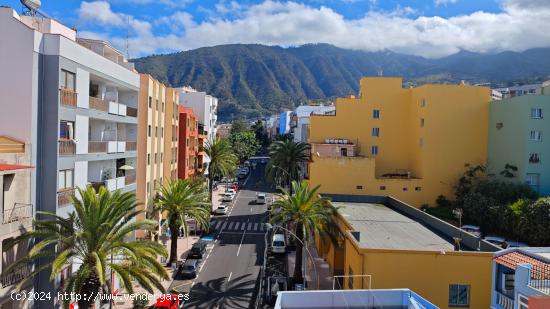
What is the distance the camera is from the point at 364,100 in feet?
177

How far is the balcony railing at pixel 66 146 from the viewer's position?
21.7m

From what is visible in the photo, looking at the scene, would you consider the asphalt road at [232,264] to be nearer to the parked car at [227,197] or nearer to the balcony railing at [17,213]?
the parked car at [227,197]

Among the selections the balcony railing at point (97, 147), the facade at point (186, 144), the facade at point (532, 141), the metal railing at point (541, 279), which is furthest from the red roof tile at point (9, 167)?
the facade at point (532, 141)

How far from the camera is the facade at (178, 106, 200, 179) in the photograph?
5450 cm

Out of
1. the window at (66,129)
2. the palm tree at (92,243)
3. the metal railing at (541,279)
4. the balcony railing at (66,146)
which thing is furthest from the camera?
the window at (66,129)

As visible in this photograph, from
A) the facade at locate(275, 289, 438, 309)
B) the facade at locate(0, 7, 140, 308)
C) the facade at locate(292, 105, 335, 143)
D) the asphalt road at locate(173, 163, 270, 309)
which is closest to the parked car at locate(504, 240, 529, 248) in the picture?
the asphalt road at locate(173, 163, 270, 309)

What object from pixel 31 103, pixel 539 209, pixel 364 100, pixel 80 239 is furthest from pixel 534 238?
pixel 31 103

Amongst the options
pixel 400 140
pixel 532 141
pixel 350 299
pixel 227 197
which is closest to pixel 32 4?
pixel 350 299

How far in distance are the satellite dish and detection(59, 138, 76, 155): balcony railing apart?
8.17 metres

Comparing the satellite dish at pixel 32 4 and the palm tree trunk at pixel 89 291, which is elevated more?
the satellite dish at pixel 32 4

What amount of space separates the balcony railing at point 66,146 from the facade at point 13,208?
1.70 m

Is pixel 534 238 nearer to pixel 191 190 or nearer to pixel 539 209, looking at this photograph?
pixel 539 209

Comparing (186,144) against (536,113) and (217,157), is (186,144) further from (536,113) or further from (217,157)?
(536,113)

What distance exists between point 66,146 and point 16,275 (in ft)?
20.6
